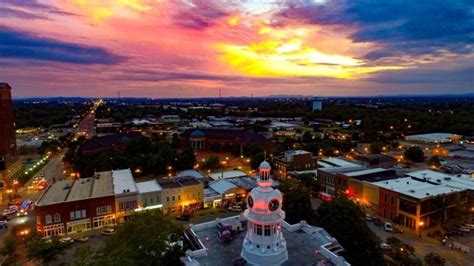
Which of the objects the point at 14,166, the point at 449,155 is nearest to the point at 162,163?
the point at 14,166

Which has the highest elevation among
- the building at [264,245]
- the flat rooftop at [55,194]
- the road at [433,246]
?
the building at [264,245]

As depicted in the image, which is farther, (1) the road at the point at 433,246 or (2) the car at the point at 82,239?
(2) the car at the point at 82,239

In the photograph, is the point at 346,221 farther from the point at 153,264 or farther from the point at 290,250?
the point at 153,264

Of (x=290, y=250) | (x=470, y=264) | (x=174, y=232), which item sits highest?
(x=174, y=232)

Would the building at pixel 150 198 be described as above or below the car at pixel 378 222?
above

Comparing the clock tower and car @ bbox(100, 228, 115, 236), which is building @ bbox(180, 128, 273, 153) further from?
the clock tower

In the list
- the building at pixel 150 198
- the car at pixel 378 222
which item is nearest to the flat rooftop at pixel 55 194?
the building at pixel 150 198

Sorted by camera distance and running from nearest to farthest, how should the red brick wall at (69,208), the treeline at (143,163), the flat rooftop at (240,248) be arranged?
the flat rooftop at (240,248), the red brick wall at (69,208), the treeline at (143,163)

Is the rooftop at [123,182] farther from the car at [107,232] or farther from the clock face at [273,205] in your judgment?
the clock face at [273,205]
